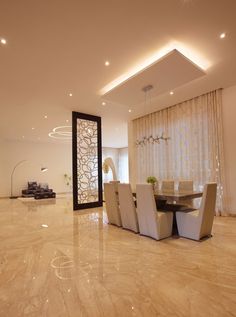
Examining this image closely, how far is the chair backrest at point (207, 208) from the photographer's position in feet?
11.0

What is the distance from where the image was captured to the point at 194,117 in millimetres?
5922

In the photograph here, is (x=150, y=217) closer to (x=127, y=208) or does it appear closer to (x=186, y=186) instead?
(x=127, y=208)

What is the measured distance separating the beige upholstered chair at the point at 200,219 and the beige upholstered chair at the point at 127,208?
2.85ft

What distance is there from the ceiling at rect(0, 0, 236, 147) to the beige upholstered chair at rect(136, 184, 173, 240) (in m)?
2.49

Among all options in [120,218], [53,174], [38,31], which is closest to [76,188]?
[120,218]

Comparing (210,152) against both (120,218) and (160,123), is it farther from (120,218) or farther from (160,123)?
(120,218)

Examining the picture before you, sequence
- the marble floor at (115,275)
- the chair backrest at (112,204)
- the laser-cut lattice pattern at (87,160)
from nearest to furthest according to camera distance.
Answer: the marble floor at (115,275)
the chair backrest at (112,204)
the laser-cut lattice pattern at (87,160)

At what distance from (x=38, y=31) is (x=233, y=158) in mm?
5178

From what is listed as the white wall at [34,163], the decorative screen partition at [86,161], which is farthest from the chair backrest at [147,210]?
the white wall at [34,163]

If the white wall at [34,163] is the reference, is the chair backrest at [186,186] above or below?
below

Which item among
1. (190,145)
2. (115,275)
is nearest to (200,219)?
(115,275)

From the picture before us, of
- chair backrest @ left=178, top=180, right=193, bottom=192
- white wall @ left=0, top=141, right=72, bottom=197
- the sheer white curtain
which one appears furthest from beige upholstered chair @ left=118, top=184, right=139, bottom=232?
white wall @ left=0, top=141, right=72, bottom=197

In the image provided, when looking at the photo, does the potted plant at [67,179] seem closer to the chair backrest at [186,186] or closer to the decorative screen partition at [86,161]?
the decorative screen partition at [86,161]

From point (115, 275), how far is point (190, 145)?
4567 mm
